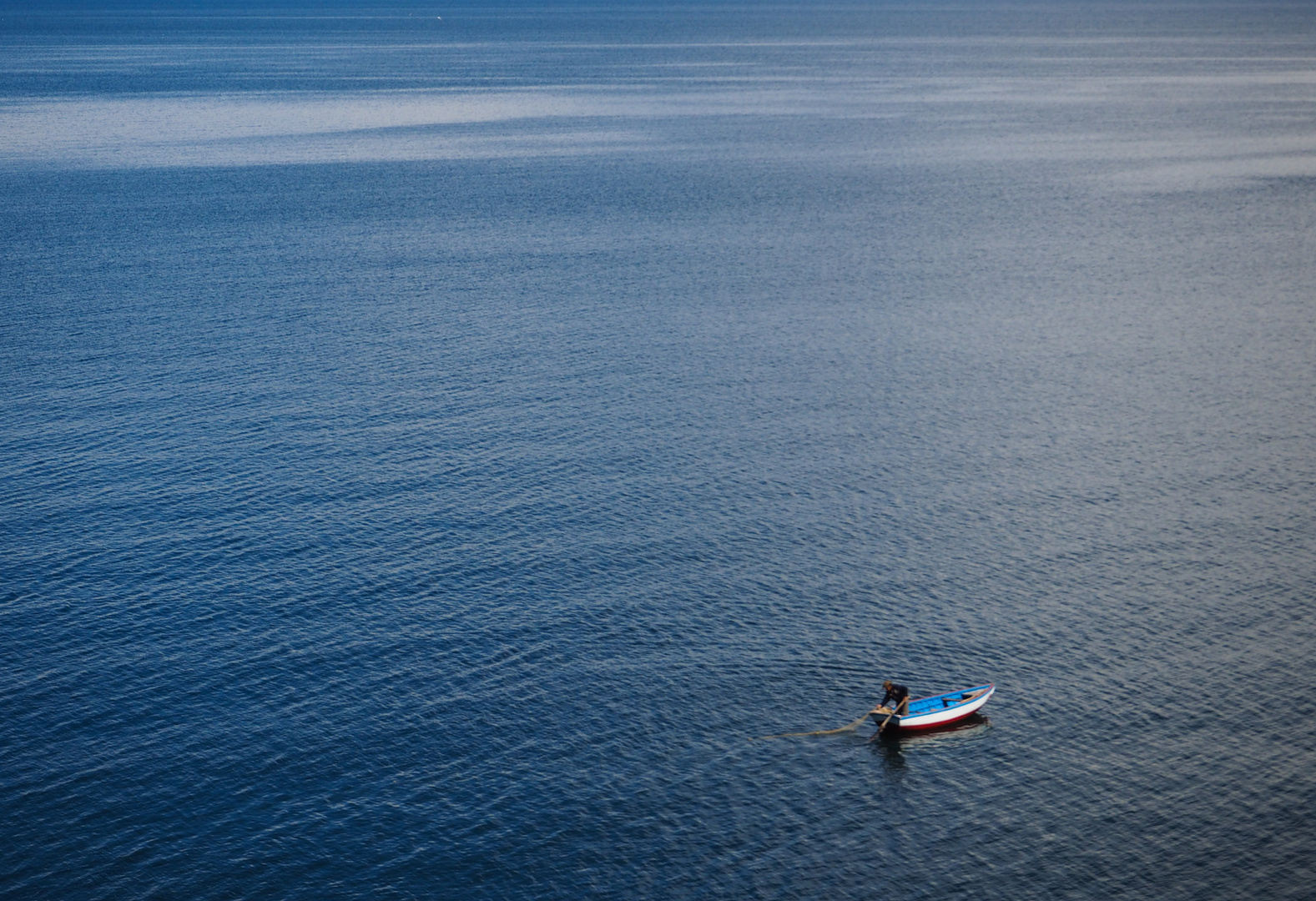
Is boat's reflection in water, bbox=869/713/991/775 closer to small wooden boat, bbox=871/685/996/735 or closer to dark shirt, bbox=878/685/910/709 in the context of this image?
small wooden boat, bbox=871/685/996/735

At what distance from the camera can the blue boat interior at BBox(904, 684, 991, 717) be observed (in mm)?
72688

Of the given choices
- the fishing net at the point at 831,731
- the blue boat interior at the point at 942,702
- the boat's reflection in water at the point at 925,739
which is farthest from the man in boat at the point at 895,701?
the boat's reflection in water at the point at 925,739

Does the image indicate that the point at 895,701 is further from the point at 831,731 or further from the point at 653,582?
the point at 653,582

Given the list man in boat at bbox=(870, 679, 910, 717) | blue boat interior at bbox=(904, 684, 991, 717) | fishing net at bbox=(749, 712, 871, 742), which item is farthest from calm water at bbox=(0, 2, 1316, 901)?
man in boat at bbox=(870, 679, 910, 717)

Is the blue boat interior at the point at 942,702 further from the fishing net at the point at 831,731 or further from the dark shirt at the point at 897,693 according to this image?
the fishing net at the point at 831,731

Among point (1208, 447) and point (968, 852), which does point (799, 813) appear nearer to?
point (968, 852)

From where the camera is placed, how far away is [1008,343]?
140 meters

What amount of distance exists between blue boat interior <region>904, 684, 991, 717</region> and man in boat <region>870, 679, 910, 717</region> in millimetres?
449

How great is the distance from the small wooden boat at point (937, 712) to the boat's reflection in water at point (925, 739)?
38 centimetres

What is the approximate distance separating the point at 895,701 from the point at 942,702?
2580mm

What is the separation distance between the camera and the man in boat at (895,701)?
7244 centimetres

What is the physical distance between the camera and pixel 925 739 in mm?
73375

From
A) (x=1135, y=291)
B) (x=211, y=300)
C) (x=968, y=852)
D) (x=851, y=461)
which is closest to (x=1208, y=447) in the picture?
(x=851, y=461)

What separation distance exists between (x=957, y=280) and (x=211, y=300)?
289 feet
